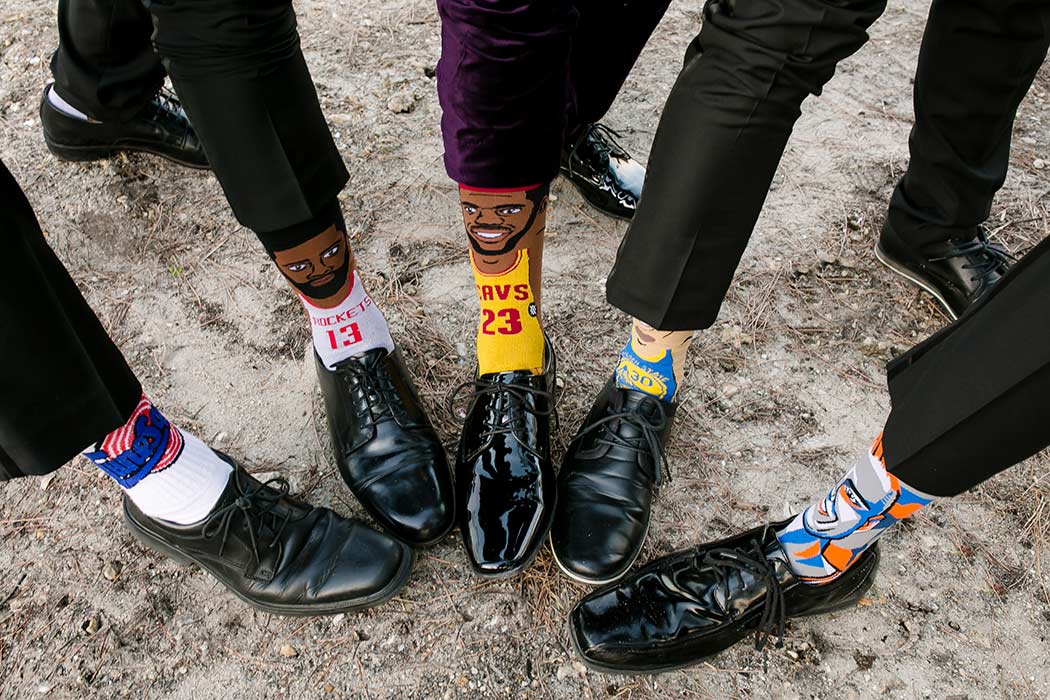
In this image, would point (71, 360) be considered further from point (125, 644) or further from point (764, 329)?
point (764, 329)

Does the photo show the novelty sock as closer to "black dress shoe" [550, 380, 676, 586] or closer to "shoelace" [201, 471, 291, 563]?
"shoelace" [201, 471, 291, 563]

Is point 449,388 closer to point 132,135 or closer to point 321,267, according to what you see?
point 321,267

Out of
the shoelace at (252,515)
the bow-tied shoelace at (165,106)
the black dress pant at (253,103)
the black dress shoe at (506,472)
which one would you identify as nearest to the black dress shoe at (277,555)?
the shoelace at (252,515)

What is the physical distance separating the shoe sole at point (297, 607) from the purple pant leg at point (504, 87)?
30.4 inches

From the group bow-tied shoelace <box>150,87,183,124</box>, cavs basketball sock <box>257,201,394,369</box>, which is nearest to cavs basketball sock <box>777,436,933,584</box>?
cavs basketball sock <box>257,201,394,369</box>

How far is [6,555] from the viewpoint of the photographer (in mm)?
1528

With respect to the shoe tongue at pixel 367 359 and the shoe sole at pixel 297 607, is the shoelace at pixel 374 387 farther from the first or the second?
the shoe sole at pixel 297 607

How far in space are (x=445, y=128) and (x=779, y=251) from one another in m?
1.20

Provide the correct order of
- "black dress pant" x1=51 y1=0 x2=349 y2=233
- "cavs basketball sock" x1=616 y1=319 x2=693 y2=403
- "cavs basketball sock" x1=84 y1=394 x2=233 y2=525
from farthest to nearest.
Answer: "cavs basketball sock" x1=616 y1=319 x2=693 y2=403, "cavs basketball sock" x1=84 y1=394 x2=233 y2=525, "black dress pant" x1=51 y1=0 x2=349 y2=233

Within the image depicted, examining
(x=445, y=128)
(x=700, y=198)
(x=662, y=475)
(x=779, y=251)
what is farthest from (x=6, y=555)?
(x=779, y=251)

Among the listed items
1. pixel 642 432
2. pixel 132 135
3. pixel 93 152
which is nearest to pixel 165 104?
pixel 132 135

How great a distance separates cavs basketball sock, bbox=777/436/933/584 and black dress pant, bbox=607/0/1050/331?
14.0 inches

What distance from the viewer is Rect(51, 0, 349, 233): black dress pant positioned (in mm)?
1104

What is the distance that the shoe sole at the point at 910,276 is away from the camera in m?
1.96
